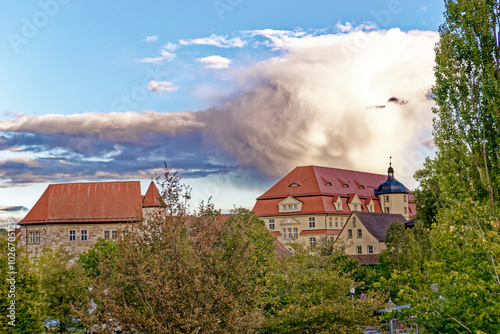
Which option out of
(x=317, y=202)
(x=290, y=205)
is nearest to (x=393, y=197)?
(x=317, y=202)

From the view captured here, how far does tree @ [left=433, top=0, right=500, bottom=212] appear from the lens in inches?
875

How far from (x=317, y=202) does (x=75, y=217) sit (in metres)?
35.7

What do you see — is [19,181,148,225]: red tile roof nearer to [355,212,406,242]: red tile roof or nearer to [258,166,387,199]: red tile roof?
[258,166,387,199]: red tile roof

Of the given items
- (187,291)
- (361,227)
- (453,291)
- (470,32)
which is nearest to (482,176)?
(470,32)

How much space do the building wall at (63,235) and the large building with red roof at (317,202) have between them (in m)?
25.9

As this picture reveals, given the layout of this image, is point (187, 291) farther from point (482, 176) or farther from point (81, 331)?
point (81, 331)

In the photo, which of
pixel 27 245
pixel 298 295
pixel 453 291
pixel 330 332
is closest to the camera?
pixel 453 291

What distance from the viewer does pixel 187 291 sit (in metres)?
13.2

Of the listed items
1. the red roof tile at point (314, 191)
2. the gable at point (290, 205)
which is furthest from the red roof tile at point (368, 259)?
the gable at point (290, 205)

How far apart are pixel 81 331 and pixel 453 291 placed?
78.2 feet

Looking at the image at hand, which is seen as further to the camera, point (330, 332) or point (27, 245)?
point (27, 245)

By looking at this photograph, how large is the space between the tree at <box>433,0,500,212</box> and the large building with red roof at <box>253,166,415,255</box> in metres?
54.4

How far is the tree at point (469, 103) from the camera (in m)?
22.2

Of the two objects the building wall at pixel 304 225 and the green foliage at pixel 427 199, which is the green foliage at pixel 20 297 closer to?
the green foliage at pixel 427 199
